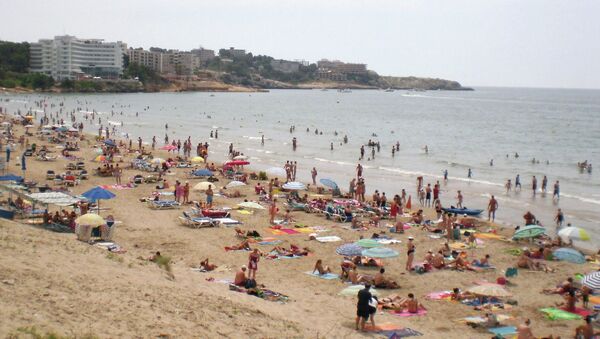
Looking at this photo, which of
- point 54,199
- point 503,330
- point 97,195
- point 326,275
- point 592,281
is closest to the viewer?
point 503,330

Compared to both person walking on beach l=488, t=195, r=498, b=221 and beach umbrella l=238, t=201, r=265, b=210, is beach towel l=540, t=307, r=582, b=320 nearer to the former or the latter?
person walking on beach l=488, t=195, r=498, b=221

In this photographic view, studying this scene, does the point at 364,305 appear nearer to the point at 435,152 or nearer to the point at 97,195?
the point at 97,195

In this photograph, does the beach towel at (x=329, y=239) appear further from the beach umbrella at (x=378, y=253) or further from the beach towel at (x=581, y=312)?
the beach towel at (x=581, y=312)

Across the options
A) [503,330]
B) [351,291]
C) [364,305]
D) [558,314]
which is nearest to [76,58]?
[351,291]

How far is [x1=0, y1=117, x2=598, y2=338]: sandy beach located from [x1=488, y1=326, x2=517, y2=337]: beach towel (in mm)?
202

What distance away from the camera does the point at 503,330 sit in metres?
12.9

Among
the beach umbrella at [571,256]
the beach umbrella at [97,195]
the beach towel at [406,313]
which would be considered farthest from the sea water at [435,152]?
the beach umbrella at [97,195]

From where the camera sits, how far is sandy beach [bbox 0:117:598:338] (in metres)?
9.20

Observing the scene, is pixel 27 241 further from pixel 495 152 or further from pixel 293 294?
pixel 495 152

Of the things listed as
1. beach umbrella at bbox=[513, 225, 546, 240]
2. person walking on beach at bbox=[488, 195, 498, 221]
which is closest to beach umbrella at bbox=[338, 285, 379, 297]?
beach umbrella at bbox=[513, 225, 546, 240]

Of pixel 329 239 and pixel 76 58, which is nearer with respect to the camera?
pixel 329 239

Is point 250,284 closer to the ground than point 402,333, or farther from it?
farther from it

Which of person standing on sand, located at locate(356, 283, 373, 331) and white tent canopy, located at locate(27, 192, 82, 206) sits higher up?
white tent canopy, located at locate(27, 192, 82, 206)

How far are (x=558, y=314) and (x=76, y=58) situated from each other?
165597 mm
